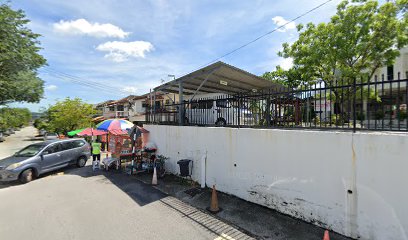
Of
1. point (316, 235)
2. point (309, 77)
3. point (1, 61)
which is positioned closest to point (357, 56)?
point (309, 77)

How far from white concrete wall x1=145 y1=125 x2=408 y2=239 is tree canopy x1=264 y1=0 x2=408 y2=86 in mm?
6892

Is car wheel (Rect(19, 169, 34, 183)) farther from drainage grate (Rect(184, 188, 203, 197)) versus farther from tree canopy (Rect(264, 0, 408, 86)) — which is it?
tree canopy (Rect(264, 0, 408, 86))

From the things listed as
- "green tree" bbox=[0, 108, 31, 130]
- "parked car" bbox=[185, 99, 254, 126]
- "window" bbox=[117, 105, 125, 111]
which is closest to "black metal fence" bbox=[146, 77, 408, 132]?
"parked car" bbox=[185, 99, 254, 126]

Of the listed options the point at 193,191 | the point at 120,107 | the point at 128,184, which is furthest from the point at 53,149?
the point at 120,107

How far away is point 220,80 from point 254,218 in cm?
712

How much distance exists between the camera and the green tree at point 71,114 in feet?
66.8

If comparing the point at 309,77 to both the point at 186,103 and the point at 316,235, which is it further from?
the point at 316,235

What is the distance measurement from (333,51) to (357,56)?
1.39 metres

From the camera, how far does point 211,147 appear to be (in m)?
7.18

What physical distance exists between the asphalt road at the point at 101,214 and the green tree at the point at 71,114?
1370cm

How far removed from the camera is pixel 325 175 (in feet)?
14.6

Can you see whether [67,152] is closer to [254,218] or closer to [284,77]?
[254,218]

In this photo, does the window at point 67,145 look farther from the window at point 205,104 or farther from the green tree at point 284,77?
the green tree at point 284,77

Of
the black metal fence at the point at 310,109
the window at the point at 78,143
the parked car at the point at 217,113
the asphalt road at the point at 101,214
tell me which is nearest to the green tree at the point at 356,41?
the black metal fence at the point at 310,109
